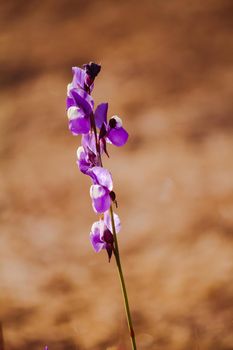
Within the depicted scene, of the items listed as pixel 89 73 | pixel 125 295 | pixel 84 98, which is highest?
pixel 89 73

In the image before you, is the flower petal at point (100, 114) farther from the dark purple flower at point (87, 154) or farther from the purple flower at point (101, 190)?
the purple flower at point (101, 190)

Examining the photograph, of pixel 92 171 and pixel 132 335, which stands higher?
pixel 92 171

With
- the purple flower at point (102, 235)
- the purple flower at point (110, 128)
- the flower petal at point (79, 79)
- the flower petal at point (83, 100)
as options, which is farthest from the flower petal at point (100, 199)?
the flower petal at point (79, 79)

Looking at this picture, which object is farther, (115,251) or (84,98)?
(84,98)

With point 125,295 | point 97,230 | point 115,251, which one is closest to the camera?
point 125,295

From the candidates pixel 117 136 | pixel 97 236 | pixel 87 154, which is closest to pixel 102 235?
pixel 97 236

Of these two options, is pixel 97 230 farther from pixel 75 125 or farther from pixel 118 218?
pixel 75 125

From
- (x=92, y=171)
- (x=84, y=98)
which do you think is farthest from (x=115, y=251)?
(x=84, y=98)

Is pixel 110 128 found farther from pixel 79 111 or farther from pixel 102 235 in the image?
pixel 102 235
